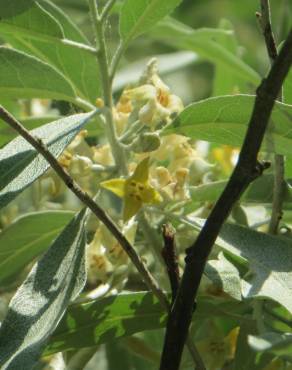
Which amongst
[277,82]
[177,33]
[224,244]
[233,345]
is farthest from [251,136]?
[177,33]

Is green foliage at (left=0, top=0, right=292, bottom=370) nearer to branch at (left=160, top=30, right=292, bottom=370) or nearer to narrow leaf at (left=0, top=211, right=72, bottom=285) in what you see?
narrow leaf at (left=0, top=211, right=72, bottom=285)

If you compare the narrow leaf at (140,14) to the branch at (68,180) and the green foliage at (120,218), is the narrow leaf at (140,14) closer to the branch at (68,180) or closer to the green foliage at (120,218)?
the green foliage at (120,218)

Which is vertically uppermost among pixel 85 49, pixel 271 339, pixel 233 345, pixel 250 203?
pixel 85 49

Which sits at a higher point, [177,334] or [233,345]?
[177,334]

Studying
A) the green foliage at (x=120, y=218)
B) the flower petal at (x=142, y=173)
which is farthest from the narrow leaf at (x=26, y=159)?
the flower petal at (x=142, y=173)

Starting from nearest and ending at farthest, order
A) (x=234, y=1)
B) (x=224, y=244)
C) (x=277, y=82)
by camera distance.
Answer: (x=277, y=82) < (x=224, y=244) < (x=234, y=1)

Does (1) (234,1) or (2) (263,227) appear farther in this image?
(1) (234,1)

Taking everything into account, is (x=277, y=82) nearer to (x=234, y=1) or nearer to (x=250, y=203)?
(x=250, y=203)

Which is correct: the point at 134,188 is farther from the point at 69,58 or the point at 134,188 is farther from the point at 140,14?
the point at 69,58
